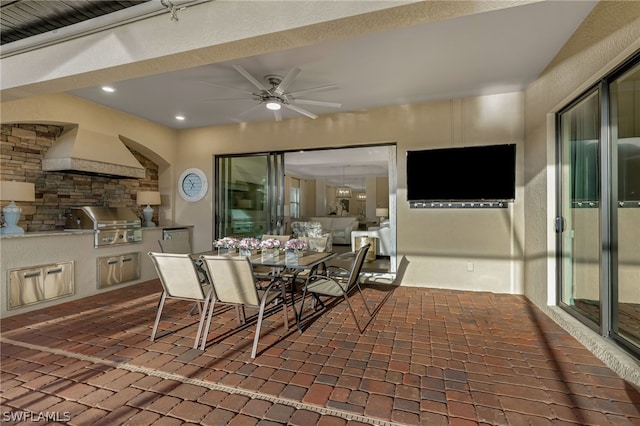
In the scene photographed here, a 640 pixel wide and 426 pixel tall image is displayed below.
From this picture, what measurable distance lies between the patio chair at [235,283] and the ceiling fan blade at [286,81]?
6.23ft

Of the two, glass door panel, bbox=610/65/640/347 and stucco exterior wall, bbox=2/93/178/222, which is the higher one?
stucco exterior wall, bbox=2/93/178/222

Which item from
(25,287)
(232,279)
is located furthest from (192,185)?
(232,279)

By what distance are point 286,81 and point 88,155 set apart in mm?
3209

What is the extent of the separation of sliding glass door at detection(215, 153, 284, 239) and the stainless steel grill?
1.53 meters

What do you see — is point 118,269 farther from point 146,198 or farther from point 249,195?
point 249,195

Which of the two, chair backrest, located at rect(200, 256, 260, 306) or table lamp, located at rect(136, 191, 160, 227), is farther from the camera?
table lamp, located at rect(136, 191, 160, 227)

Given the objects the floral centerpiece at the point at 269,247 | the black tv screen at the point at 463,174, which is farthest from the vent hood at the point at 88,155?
the black tv screen at the point at 463,174

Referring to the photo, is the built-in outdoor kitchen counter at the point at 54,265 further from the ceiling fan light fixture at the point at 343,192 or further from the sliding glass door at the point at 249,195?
the ceiling fan light fixture at the point at 343,192

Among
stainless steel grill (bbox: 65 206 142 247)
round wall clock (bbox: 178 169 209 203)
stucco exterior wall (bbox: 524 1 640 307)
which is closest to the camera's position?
stucco exterior wall (bbox: 524 1 640 307)

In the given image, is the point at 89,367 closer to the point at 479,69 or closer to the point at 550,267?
the point at 550,267

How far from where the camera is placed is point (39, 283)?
3.80 metres

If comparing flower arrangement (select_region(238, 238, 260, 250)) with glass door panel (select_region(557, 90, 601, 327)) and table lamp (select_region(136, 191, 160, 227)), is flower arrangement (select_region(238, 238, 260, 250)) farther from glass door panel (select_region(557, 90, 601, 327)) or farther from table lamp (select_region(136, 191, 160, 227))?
glass door panel (select_region(557, 90, 601, 327))

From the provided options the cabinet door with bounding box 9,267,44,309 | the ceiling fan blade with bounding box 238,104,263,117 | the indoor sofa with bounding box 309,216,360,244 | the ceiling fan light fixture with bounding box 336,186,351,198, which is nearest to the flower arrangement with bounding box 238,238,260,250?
the ceiling fan blade with bounding box 238,104,263,117

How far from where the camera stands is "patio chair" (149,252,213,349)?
2679 mm
